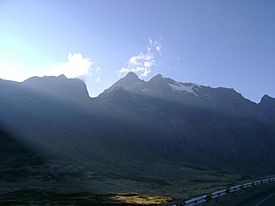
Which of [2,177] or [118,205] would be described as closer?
[118,205]

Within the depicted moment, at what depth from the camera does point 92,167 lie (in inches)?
6535

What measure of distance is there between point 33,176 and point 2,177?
9141mm

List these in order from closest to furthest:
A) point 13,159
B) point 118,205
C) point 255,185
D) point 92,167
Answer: point 118,205, point 255,185, point 92,167, point 13,159

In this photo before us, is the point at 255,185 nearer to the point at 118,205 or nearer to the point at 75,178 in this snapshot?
the point at 118,205

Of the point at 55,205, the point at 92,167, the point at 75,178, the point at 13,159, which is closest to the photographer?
the point at 55,205

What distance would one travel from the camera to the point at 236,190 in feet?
189

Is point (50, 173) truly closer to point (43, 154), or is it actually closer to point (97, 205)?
point (43, 154)

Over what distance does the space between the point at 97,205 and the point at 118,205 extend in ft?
6.65

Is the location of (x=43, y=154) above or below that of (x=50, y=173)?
above

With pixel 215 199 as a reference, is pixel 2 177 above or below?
above

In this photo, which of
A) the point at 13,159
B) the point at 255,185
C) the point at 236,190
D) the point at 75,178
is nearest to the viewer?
the point at 236,190

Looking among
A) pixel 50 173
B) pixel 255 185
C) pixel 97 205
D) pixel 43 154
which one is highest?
pixel 43 154

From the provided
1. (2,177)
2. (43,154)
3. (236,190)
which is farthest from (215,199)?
(43,154)

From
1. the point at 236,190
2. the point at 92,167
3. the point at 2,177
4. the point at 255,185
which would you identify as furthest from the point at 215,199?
the point at 92,167
